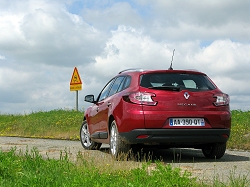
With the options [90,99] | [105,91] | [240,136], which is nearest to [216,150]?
[105,91]

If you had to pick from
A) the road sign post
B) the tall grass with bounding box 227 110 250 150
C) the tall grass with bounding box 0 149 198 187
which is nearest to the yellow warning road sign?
the road sign post

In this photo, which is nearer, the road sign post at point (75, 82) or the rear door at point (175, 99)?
the rear door at point (175, 99)

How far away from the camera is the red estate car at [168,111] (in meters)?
8.62

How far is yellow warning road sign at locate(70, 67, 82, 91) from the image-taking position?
23.6 metres

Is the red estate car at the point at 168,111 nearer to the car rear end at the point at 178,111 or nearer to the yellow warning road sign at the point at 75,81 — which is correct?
the car rear end at the point at 178,111

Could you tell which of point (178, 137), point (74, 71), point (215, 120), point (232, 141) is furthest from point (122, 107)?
point (74, 71)

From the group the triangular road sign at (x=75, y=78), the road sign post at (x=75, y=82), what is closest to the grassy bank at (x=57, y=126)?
the road sign post at (x=75, y=82)

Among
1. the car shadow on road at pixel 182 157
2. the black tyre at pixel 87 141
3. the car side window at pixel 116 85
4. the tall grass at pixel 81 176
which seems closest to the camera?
the tall grass at pixel 81 176

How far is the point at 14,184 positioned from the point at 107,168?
127 cm

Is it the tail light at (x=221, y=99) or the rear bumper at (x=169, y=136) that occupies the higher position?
the tail light at (x=221, y=99)

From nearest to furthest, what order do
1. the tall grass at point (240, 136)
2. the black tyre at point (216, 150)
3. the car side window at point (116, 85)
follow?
the black tyre at point (216, 150)
the car side window at point (116, 85)
the tall grass at point (240, 136)

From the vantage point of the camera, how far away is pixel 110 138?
9.65m

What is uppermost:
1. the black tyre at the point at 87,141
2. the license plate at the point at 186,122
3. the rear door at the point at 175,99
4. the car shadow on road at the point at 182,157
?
the rear door at the point at 175,99

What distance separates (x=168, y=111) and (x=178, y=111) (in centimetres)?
19
